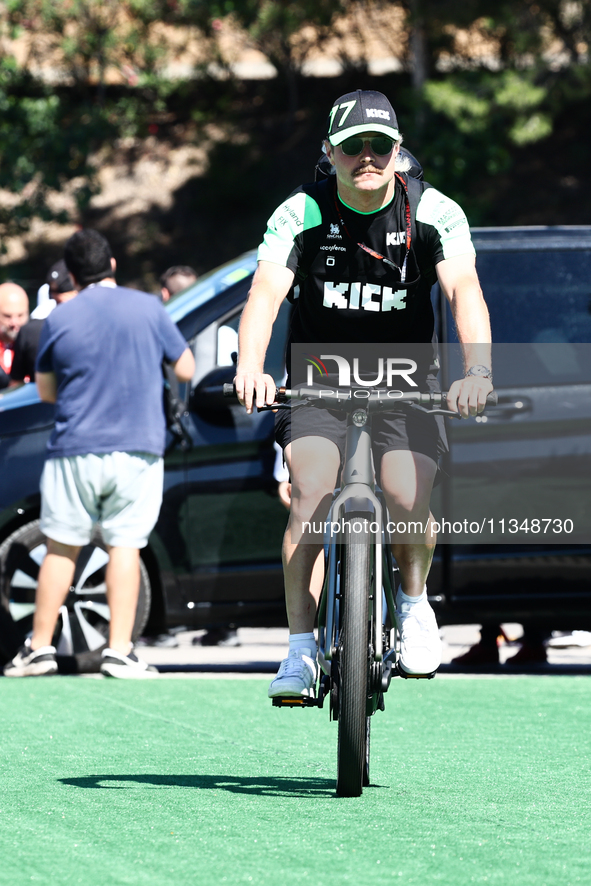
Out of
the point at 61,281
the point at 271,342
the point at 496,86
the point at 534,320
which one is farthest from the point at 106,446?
the point at 496,86

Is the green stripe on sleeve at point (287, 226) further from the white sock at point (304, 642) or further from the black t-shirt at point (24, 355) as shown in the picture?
the black t-shirt at point (24, 355)

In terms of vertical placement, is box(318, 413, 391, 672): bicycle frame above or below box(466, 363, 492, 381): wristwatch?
below

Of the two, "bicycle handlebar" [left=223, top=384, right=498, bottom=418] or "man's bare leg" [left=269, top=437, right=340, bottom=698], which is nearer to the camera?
"bicycle handlebar" [left=223, top=384, right=498, bottom=418]

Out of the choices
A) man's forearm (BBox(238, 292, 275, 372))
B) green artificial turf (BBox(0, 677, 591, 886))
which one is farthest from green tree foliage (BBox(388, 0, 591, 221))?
man's forearm (BBox(238, 292, 275, 372))

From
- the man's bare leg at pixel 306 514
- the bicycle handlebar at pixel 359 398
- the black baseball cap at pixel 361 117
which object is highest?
the black baseball cap at pixel 361 117

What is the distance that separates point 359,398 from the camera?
3918mm

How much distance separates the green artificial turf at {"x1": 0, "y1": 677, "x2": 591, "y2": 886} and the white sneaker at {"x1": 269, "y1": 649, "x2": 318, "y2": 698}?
11.9 inches

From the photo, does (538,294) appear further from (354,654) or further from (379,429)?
(354,654)

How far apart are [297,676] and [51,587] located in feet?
9.88

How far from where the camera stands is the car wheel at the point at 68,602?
22.9 feet

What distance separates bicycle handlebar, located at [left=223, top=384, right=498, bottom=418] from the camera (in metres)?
3.78

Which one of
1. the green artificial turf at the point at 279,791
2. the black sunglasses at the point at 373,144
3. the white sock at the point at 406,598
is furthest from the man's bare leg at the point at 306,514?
the black sunglasses at the point at 373,144

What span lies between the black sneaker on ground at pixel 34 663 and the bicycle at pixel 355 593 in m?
3.03

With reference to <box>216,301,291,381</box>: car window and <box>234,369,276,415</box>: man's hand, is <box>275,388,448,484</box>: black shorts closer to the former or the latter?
<box>234,369,276,415</box>: man's hand
